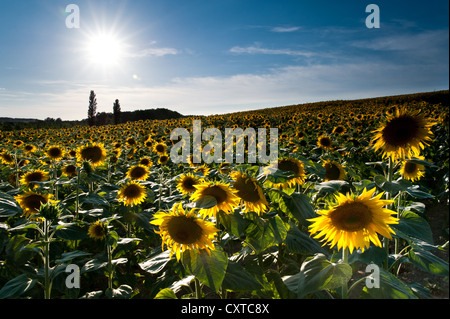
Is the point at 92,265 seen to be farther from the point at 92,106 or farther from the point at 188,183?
the point at 92,106

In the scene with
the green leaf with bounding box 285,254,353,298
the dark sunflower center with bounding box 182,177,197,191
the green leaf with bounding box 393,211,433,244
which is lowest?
the green leaf with bounding box 285,254,353,298

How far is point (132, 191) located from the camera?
3643 mm

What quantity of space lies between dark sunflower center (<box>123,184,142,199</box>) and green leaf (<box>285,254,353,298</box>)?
2.70 meters

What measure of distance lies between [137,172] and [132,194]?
77 cm

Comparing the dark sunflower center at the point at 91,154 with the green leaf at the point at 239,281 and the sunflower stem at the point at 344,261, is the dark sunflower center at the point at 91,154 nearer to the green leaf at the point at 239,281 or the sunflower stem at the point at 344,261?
the green leaf at the point at 239,281

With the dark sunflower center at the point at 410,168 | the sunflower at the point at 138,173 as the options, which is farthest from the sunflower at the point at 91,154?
the dark sunflower center at the point at 410,168

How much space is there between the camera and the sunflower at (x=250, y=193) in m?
1.78

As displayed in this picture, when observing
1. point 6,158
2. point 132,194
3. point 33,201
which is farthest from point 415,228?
point 6,158

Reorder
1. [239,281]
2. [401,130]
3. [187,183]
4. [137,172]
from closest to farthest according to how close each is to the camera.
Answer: [239,281] → [401,130] → [187,183] → [137,172]

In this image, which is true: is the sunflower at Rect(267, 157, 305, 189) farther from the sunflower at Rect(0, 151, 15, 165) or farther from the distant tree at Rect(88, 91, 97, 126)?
the distant tree at Rect(88, 91, 97, 126)

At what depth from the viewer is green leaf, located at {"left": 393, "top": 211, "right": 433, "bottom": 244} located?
69.2 inches

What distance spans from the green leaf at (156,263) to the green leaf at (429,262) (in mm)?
1505

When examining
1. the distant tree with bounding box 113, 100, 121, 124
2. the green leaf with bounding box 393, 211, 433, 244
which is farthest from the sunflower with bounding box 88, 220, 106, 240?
the distant tree with bounding box 113, 100, 121, 124
